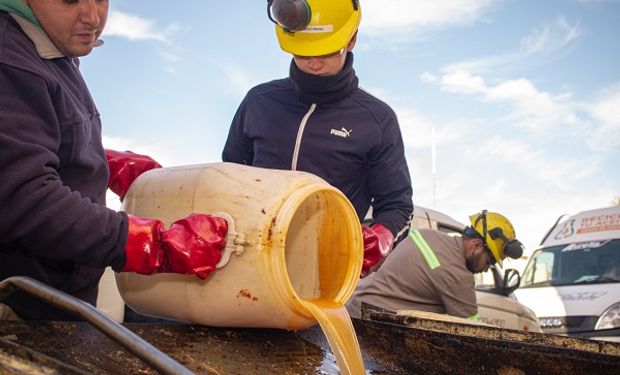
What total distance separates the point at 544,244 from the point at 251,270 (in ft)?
24.7

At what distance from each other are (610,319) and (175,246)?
663 centimetres

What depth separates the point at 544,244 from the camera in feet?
28.2

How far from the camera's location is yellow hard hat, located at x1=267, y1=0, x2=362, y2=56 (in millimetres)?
2701

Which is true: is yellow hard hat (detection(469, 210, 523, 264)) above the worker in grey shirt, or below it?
above

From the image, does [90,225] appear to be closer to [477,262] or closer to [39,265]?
[39,265]

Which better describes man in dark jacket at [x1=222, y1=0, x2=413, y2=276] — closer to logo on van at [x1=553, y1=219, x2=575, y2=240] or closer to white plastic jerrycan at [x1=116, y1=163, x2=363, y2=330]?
white plastic jerrycan at [x1=116, y1=163, x2=363, y2=330]

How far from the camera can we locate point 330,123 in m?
2.87

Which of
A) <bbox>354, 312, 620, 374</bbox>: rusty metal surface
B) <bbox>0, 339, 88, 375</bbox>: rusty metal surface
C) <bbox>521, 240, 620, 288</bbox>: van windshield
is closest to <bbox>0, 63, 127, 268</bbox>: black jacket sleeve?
<bbox>0, 339, 88, 375</bbox>: rusty metal surface

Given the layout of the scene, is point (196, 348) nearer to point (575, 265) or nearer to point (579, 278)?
point (579, 278)

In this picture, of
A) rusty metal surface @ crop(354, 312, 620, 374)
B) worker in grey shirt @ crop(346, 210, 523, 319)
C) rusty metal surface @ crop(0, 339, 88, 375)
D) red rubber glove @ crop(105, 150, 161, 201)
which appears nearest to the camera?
rusty metal surface @ crop(0, 339, 88, 375)

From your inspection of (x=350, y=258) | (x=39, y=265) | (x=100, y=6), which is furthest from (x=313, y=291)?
(x=100, y=6)

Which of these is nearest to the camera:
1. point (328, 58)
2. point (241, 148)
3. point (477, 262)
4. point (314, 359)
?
point (314, 359)

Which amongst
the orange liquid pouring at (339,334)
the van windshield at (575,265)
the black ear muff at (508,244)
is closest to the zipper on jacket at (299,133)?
the orange liquid pouring at (339,334)

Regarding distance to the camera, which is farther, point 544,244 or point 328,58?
point 544,244
